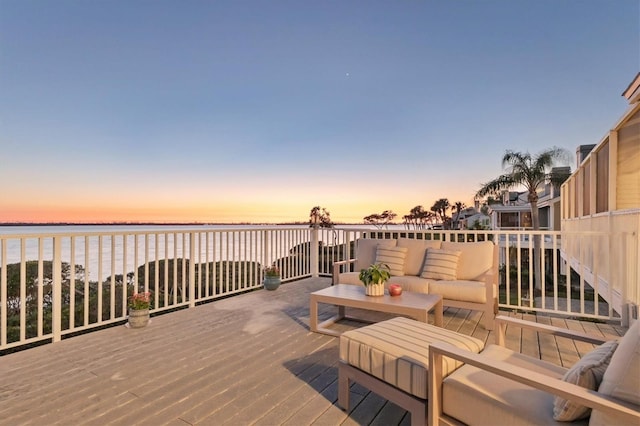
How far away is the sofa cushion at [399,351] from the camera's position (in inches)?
61.9

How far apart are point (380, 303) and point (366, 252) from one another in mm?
1862

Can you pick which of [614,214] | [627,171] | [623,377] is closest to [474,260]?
[614,214]

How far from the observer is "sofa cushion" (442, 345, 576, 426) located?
1.22 m

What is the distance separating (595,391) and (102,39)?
266 inches

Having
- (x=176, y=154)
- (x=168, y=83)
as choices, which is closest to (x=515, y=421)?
(x=168, y=83)

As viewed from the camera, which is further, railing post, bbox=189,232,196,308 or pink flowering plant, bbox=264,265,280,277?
pink flowering plant, bbox=264,265,280,277

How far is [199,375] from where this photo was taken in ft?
7.76

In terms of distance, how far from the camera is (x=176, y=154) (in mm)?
7531

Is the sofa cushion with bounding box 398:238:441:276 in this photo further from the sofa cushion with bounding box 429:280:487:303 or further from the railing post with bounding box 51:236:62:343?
the railing post with bounding box 51:236:62:343

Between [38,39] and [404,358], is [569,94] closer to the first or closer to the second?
[404,358]

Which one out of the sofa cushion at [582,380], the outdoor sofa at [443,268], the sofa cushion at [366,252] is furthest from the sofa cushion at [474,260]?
the sofa cushion at [582,380]

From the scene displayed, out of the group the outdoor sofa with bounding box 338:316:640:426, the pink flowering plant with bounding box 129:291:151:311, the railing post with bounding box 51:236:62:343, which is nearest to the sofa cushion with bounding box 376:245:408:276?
the outdoor sofa with bounding box 338:316:640:426

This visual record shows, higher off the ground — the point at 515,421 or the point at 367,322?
the point at 515,421

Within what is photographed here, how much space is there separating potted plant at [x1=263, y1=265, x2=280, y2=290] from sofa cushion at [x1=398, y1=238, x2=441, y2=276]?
7.65 feet
